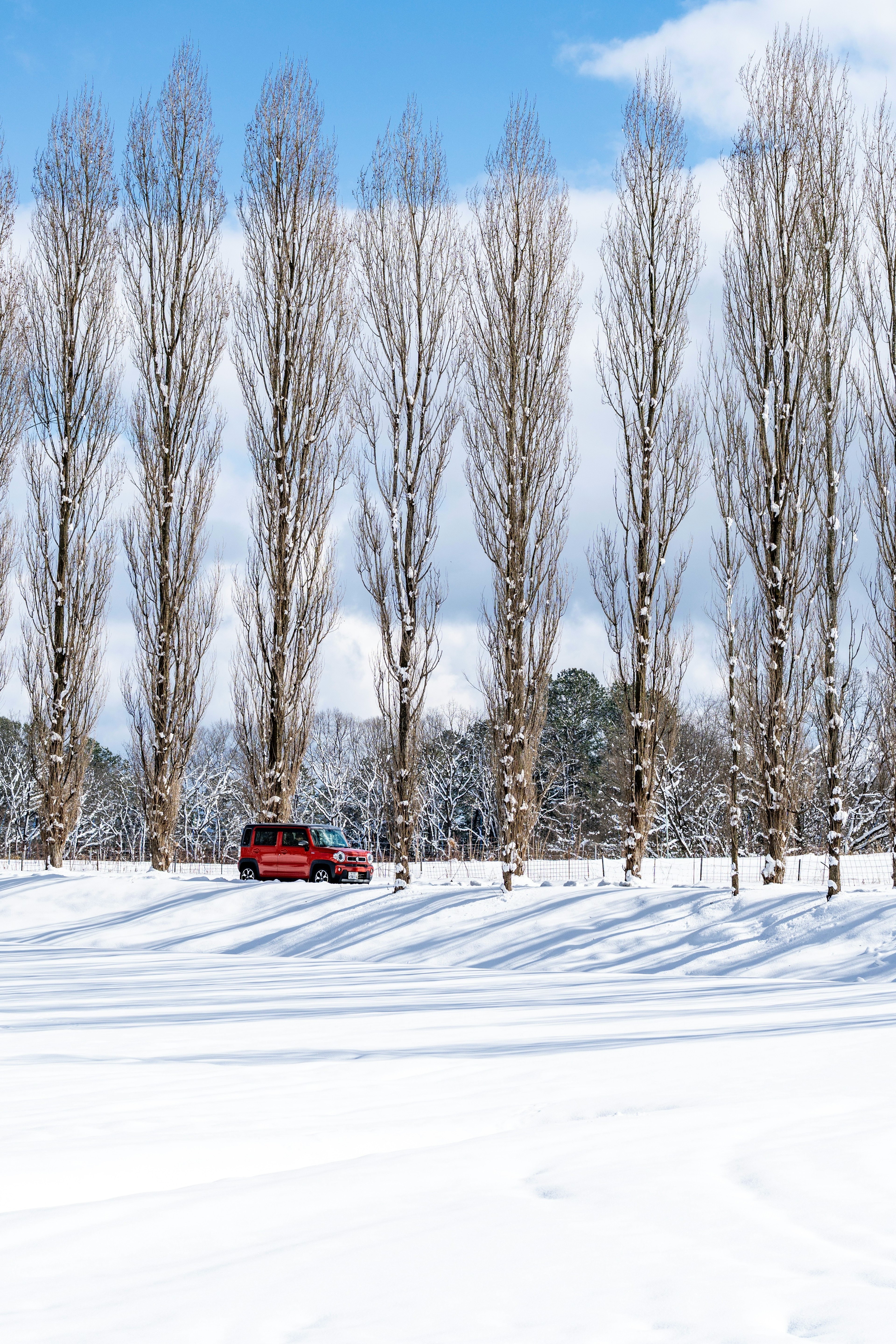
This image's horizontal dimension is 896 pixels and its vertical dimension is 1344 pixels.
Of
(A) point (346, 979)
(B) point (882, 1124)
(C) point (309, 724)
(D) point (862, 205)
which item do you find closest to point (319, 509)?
(C) point (309, 724)

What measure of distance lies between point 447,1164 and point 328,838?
19.9 meters

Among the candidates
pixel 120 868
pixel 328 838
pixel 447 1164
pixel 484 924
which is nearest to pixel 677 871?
pixel 328 838

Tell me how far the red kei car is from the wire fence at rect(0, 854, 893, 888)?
0.75 m

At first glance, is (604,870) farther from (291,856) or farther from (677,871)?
(677,871)

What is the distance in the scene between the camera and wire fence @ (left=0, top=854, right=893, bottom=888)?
81.4ft

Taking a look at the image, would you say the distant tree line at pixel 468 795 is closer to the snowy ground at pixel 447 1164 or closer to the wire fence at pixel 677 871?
the wire fence at pixel 677 871

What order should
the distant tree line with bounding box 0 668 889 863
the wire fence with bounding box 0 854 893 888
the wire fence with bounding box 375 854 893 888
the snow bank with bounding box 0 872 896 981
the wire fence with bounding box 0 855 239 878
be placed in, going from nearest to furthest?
the snow bank with bounding box 0 872 896 981 < the wire fence with bounding box 0 854 893 888 < the wire fence with bounding box 375 854 893 888 < the wire fence with bounding box 0 855 239 878 < the distant tree line with bounding box 0 668 889 863

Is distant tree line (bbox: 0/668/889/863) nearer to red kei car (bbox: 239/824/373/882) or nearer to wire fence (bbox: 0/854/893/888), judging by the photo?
wire fence (bbox: 0/854/893/888)

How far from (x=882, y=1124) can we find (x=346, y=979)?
8080 mm

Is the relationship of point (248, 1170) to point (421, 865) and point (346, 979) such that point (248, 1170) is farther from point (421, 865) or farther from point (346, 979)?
point (421, 865)

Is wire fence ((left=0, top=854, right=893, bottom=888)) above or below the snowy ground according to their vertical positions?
below

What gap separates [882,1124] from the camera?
16.4ft

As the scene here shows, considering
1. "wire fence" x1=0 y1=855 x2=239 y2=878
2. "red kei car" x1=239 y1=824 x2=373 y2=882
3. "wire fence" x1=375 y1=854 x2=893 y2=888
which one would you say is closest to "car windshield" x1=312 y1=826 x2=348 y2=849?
"red kei car" x1=239 y1=824 x2=373 y2=882

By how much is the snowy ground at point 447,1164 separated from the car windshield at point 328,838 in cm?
1233
